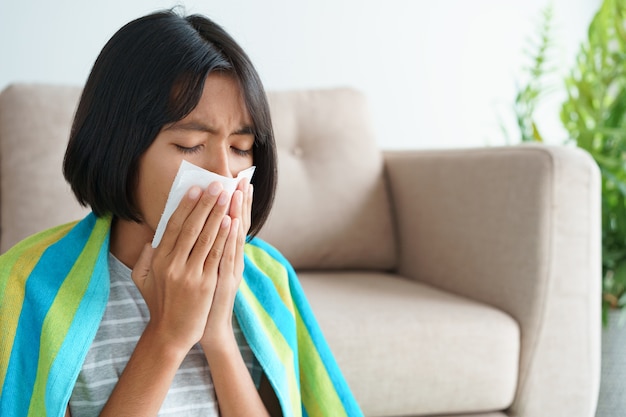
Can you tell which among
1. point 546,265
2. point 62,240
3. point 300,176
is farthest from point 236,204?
point 300,176

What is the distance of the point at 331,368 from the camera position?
1001 millimetres

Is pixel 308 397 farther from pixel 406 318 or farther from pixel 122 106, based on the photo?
pixel 122 106

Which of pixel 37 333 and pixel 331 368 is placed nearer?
pixel 37 333

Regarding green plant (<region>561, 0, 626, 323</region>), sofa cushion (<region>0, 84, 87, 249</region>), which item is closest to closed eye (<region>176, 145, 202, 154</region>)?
sofa cushion (<region>0, 84, 87, 249</region>)

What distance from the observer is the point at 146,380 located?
0.76m

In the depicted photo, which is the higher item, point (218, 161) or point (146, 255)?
point (218, 161)

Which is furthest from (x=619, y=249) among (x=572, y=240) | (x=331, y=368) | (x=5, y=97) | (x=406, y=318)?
(x=5, y=97)

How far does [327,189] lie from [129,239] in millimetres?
825

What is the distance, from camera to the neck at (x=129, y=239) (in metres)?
0.85

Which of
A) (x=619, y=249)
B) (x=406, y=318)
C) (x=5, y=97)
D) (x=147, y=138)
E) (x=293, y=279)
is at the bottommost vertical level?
(x=619, y=249)

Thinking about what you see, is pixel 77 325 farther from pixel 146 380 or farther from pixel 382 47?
pixel 382 47

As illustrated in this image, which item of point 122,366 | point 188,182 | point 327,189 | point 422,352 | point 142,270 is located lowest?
point 422,352

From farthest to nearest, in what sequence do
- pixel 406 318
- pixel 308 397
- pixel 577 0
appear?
pixel 577 0, pixel 406 318, pixel 308 397

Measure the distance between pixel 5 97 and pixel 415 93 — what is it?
126 cm
